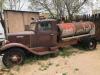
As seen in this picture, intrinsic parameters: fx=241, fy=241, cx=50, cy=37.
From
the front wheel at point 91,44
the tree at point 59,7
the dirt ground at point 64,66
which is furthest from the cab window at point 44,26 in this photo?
the tree at point 59,7

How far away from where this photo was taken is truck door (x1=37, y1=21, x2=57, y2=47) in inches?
440

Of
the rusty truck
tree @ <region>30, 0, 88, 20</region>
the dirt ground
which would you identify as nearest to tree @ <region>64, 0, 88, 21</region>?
tree @ <region>30, 0, 88, 20</region>

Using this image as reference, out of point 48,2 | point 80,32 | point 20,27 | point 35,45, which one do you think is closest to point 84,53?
point 80,32

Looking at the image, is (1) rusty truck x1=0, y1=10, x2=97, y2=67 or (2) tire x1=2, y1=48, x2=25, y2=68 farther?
(1) rusty truck x1=0, y1=10, x2=97, y2=67

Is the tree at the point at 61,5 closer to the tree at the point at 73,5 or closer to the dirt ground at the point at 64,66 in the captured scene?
the tree at the point at 73,5

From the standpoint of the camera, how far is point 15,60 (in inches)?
409

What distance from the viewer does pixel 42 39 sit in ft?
36.9

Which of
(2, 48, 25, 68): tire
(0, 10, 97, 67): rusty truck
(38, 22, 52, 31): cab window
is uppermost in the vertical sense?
(38, 22, 52, 31): cab window

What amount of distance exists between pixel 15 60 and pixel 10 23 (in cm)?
757

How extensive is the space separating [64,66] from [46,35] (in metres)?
2.08

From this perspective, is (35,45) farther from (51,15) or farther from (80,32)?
(51,15)

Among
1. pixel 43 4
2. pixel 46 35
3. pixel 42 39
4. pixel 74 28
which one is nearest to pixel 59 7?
pixel 43 4

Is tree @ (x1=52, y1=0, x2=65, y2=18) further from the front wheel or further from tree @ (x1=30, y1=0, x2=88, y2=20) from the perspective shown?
the front wheel

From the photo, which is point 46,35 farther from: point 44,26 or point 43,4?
point 43,4
